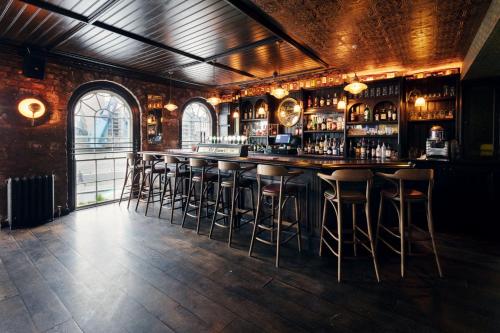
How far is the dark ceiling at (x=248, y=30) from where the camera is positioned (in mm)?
2975

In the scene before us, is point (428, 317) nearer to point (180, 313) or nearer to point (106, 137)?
point (180, 313)

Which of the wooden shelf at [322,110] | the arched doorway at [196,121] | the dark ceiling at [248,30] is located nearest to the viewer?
the dark ceiling at [248,30]

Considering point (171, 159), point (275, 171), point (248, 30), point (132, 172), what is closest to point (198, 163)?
point (171, 159)

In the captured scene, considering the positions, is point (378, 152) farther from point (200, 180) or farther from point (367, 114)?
point (200, 180)

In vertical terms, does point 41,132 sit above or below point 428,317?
above

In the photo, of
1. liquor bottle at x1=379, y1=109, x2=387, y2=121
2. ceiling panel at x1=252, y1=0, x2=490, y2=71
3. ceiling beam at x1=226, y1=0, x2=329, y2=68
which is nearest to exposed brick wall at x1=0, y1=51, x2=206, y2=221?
ceiling beam at x1=226, y1=0, x2=329, y2=68

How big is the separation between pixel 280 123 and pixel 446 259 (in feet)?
15.2

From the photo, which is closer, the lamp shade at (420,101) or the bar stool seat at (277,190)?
the bar stool seat at (277,190)

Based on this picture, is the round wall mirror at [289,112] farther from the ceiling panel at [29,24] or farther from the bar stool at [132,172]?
the ceiling panel at [29,24]

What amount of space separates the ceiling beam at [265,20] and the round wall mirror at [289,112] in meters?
2.14

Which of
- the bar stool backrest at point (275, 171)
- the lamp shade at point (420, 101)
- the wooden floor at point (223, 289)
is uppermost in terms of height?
the lamp shade at point (420, 101)

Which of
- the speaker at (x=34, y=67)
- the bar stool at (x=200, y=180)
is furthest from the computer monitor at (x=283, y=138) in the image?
the speaker at (x=34, y=67)

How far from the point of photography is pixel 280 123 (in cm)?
695

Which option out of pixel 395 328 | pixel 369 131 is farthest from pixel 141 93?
pixel 395 328
